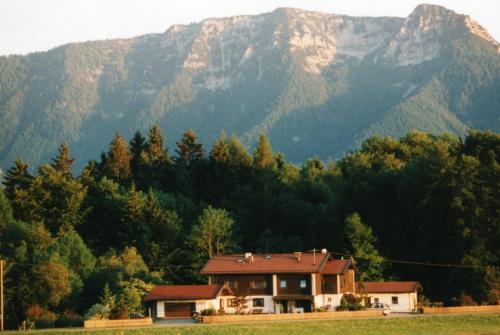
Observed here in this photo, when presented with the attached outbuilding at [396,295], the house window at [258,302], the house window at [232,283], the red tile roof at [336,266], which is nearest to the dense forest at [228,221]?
the attached outbuilding at [396,295]

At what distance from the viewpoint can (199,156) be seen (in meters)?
135

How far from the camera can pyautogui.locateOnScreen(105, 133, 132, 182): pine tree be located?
127 meters

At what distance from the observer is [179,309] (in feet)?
280

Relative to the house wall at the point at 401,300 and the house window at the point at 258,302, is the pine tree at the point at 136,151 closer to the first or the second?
the house window at the point at 258,302

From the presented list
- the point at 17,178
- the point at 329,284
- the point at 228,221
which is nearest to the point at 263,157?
the point at 228,221

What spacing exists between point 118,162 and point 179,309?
46.6 meters

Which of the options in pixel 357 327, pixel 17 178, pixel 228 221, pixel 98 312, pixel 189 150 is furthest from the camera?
pixel 189 150

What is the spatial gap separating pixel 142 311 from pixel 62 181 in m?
29.7

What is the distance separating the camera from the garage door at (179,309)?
279ft

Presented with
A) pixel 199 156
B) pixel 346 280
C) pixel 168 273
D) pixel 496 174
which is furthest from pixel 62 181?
pixel 496 174

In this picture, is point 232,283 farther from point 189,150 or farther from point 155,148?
point 189,150

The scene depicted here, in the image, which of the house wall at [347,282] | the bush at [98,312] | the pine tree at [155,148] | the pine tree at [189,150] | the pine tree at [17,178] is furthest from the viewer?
the pine tree at [189,150]

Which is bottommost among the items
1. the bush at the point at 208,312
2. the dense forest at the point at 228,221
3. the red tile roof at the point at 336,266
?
the bush at the point at 208,312

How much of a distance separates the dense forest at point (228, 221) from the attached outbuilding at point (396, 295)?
4611 mm
